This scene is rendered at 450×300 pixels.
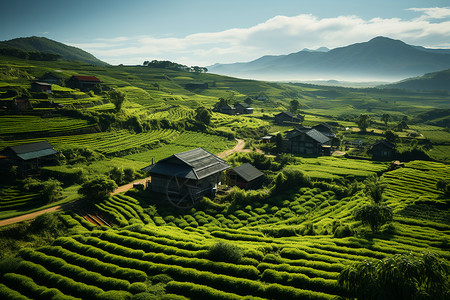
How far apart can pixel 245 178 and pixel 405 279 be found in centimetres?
3580

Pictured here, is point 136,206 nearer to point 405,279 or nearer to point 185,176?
point 185,176

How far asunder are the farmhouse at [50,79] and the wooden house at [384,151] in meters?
126

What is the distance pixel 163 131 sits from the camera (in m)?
98.2

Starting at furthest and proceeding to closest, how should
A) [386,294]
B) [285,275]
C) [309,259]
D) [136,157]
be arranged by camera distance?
[136,157], [309,259], [285,275], [386,294]

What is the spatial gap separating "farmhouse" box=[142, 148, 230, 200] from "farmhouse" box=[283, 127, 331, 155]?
37.9 meters

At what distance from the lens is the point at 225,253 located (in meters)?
26.9

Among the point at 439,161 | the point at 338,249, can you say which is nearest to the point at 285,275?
the point at 338,249

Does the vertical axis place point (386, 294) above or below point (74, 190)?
above

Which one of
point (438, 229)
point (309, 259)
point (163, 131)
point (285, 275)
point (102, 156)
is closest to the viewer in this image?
point (285, 275)

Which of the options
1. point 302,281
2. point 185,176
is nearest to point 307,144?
point 185,176

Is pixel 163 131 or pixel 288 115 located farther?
pixel 288 115

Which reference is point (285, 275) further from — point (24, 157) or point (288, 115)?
point (288, 115)

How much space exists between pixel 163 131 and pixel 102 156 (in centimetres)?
3347

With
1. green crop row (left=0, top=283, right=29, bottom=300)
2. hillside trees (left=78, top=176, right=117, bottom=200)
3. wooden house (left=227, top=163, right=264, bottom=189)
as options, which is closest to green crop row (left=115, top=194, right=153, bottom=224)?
hillside trees (left=78, top=176, right=117, bottom=200)
